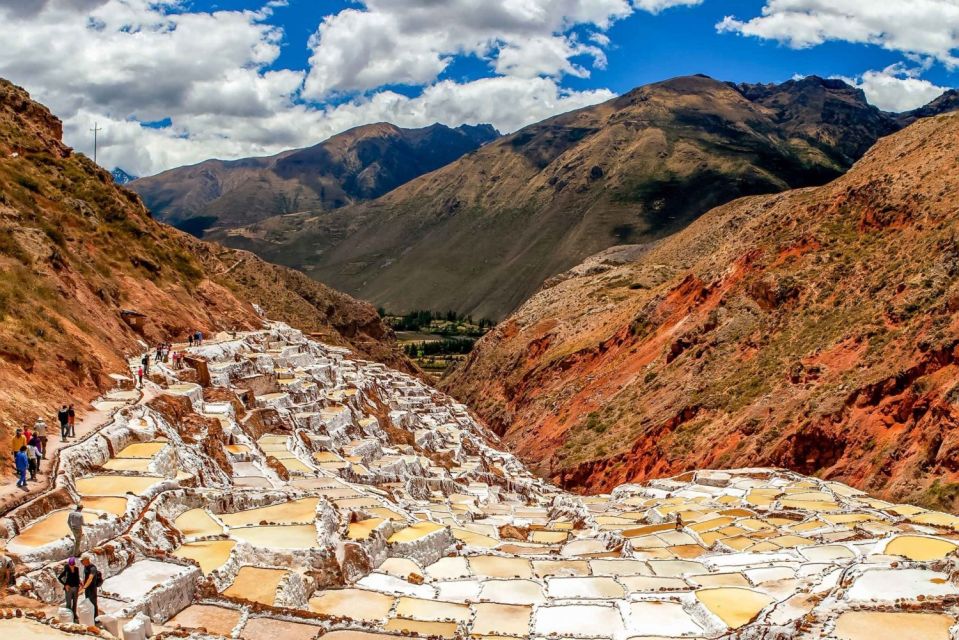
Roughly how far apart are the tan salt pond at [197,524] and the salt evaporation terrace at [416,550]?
6 cm

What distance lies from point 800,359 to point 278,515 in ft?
99.0

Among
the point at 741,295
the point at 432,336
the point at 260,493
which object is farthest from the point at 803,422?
the point at 432,336

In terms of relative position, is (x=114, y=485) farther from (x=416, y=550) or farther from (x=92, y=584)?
(x=416, y=550)

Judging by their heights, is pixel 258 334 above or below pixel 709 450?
above

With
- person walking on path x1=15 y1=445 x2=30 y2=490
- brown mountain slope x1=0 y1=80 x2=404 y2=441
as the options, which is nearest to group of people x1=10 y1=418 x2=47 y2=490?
person walking on path x1=15 y1=445 x2=30 y2=490

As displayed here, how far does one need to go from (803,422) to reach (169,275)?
35909mm

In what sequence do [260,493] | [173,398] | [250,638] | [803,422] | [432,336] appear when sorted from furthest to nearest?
[432,336]
[803,422]
[173,398]
[260,493]
[250,638]

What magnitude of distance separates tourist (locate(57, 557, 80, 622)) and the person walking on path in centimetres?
432

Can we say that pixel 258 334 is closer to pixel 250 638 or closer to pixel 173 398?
pixel 173 398

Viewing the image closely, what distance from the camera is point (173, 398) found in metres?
26.3

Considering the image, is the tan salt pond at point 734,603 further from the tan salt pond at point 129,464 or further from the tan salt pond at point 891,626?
the tan salt pond at point 129,464

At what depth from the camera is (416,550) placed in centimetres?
1956

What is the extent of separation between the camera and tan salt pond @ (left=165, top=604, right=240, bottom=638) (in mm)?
13648

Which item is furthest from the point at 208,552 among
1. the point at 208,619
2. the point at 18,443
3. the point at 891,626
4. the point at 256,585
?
the point at 891,626
